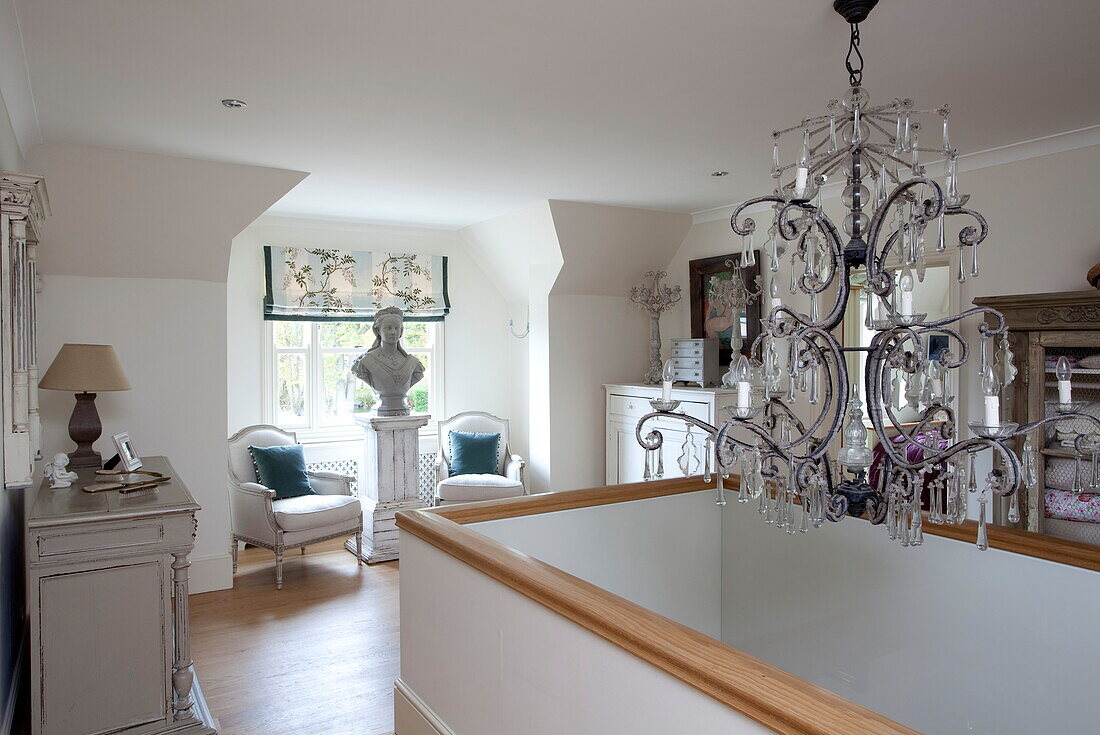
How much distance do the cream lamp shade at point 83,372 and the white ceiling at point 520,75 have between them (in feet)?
3.46

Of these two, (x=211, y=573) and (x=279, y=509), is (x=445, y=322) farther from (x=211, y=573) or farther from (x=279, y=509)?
(x=211, y=573)

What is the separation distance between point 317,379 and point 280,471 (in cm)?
112

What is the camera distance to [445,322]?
641cm

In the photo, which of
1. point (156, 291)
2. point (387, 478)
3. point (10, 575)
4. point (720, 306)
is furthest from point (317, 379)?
point (720, 306)

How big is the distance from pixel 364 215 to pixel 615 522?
12.3 ft

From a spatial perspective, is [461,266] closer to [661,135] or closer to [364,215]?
[364,215]

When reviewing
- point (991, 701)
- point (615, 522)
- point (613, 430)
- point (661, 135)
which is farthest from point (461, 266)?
point (991, 701)

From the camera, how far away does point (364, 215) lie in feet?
18.6

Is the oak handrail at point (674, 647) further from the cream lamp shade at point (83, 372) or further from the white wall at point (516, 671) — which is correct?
the cream lamp shade at point (83, 372)

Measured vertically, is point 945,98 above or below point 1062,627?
above

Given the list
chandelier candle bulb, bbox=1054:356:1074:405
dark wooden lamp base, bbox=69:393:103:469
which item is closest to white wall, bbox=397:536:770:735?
chandelier candle bulb, bbox=1054:356:1074:405

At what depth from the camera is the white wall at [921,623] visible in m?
2.09

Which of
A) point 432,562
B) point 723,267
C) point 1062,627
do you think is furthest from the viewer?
point 723,267

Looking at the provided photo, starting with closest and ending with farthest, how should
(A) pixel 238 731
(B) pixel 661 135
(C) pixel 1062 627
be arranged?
(C) pixel 1062 627
(A) pixel 238 731
(B) pixel 661 135
